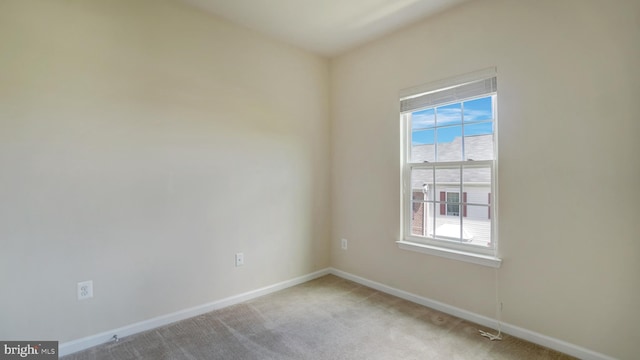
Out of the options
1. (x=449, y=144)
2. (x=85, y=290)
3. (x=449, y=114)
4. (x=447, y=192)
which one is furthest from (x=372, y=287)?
(x=85, y=290)

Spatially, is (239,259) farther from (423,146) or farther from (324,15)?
(324,15)

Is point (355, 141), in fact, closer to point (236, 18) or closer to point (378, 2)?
point (378, 2)

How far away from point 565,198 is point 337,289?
209 cm

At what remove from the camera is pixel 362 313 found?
2500mm

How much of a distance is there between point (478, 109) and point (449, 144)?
1.18 feet

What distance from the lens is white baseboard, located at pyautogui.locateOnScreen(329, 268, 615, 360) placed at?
1.87m

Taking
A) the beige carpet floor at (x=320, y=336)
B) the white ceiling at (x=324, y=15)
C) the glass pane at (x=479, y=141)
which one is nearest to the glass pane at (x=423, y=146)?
the glass pane at (x=479, y=141)

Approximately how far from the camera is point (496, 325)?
7.24 feet

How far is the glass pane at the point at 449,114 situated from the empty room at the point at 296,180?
0.07 ft

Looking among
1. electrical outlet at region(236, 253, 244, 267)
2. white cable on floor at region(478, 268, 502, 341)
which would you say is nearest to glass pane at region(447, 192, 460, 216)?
white cable on floor at region(478, 268, 502, 341)

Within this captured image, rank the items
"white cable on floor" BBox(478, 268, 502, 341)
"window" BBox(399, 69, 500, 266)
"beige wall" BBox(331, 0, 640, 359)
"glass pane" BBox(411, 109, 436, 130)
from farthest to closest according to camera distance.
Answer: "glass pane" BBox(411, 109, 436, 130) < "window" BBox(399, 69, 500, 266) < "white cable on floor" BBox(478, 268, 502, 341) < "beige wall" BBox(331, 0, 640, 359)

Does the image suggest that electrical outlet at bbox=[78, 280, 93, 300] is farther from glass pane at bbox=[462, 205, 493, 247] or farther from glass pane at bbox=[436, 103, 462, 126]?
glass pane at bbox=[436, 103, 462, 126]

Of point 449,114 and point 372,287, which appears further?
point 372,287

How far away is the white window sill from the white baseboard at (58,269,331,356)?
4.14 ft
